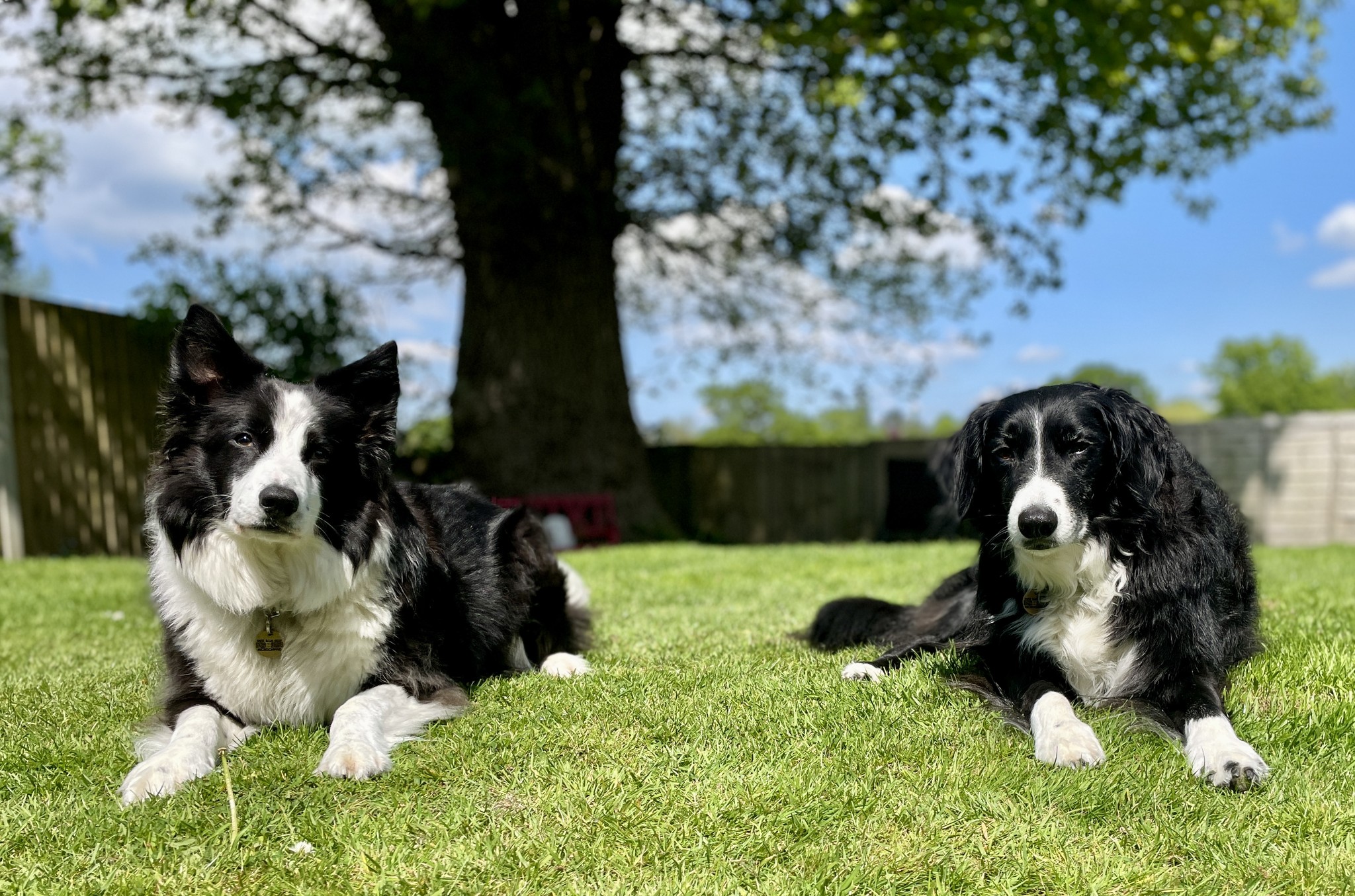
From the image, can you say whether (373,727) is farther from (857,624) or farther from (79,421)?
(79,421)

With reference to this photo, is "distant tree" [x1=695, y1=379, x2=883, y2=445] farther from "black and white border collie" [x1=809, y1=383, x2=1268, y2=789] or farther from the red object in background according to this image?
"black and white border collie" [x1=809, y1=383, x2=1268, y2=789]

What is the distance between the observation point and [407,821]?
242 centimetres

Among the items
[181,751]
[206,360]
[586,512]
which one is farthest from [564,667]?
[586,512]

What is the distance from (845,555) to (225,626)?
714 cm

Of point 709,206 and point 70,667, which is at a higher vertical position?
point 709,206

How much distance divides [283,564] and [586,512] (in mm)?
9032

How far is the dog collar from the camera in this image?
10.8 ft

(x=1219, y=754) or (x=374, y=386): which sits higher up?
(x=374, y=386)

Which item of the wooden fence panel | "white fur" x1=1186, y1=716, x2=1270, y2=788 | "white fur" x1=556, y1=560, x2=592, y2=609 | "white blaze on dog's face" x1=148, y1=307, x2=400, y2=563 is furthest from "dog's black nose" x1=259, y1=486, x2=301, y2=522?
the wooden fence panel

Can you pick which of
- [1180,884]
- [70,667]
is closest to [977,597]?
[1180,884]

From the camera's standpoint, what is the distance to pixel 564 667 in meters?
4.07

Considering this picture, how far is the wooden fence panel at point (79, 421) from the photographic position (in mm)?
9602

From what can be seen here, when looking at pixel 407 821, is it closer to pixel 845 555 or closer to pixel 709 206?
pixel 845 555

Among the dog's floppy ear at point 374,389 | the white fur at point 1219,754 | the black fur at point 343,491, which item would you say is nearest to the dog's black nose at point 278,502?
the black fur at point 343,491
